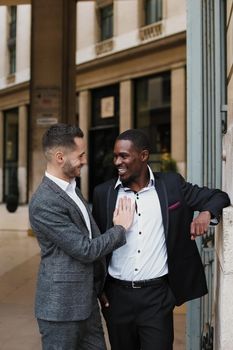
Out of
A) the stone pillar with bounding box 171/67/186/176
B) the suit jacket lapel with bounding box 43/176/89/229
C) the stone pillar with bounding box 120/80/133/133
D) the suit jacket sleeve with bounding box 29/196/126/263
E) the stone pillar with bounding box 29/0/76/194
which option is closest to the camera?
the suit jacket sleeve with bounding box 29/196/126/263

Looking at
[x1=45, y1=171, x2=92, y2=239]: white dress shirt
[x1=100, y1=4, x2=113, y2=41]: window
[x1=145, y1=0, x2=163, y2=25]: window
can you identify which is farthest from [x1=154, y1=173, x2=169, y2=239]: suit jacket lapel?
[x1=100, y1=4, x2=113, y2=41]: window

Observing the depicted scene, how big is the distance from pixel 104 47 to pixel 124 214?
1912 cm

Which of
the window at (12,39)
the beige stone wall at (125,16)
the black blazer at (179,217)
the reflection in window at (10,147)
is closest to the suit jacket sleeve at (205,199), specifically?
the black blazer at (179,217)

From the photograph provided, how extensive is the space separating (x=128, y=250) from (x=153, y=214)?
23cm

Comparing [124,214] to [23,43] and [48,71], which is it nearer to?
[48,71]

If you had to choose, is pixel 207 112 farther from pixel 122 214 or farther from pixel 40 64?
pixel 40 64

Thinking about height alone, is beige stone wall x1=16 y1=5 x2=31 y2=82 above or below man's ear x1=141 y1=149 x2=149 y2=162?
above

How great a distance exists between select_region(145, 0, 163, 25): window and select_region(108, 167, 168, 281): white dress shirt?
17123 mm

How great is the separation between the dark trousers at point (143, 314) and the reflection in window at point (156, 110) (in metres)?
16.3

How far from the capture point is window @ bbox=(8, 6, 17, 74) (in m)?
25.7

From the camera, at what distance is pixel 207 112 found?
374 centimetres

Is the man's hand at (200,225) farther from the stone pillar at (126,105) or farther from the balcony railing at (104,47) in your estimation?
the balcony railing at (104,47)

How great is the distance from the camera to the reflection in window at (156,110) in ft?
62.4

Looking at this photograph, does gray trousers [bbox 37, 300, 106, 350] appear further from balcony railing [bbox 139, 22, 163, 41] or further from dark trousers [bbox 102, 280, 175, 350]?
balcony railing [bbox 139, 22, 163, 41]
